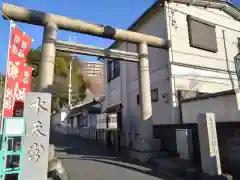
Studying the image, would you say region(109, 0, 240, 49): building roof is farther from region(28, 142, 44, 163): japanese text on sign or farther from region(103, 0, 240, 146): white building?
region(28, 142, 44, 163): japanese text on sign

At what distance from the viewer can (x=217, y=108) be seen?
345 inches

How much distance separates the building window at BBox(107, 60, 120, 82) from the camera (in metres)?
18.0

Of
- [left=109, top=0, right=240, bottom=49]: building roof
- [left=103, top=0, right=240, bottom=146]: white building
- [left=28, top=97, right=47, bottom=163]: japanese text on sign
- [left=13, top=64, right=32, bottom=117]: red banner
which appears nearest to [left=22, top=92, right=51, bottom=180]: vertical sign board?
[left=28, top=97, right=47, bottom=163]: japanese text on sign

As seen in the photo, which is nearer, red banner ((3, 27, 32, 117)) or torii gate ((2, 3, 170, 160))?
red banner ((3, 27, 32, 117))

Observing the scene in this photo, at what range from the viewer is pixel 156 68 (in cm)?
1290

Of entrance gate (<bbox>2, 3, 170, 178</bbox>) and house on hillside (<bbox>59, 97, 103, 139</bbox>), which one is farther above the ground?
entrance gate (<bbox>2, 3, 170, 178</bbox>)

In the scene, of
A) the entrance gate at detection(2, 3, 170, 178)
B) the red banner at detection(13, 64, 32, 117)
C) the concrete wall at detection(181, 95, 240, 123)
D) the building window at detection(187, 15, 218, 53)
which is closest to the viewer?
the red banner at detection(13, 64, 32, 117)

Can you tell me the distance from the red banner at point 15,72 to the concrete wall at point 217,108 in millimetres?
Answer: 7572

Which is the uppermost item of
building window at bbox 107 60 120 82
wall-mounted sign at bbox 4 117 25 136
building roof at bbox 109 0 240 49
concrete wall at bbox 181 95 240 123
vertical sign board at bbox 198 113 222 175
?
building roof at bbox 109 0 240 49

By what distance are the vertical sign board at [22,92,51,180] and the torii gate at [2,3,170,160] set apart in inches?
99.2

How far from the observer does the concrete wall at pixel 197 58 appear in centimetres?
1178

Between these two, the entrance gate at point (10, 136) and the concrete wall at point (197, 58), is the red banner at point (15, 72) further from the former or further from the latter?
the concrete wall at point (197, 58)

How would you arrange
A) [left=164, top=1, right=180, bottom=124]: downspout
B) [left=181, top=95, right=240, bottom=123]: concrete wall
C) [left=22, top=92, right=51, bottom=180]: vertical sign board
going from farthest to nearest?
[left=164, top=1, right=180, bottom=124]: downspout
[left=181, top=95, right=240, bottom=123]: concrete wall
[left=22, top=92, right=51, bottom=180]: vertical sign board

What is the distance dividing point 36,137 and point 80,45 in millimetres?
5634
